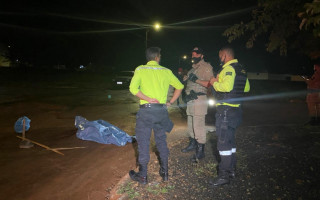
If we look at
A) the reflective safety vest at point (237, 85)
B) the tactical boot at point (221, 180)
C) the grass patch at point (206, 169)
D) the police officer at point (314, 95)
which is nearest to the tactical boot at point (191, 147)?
the grass patch at point (206, 169)

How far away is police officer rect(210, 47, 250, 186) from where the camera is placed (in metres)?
3.54

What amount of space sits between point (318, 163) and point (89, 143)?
480cm

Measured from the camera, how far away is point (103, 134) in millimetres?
6219

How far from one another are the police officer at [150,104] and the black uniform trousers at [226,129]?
75 cm

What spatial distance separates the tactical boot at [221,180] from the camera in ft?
11.8

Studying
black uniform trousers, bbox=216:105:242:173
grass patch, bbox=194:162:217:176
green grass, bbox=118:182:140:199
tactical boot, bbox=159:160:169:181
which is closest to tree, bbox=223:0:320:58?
black uniform trousers, bbox=216:105:242:173

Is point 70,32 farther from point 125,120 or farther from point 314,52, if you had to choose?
point 314,52

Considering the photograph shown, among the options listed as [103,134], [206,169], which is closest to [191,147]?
[206,169]

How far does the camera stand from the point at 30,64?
173 feet

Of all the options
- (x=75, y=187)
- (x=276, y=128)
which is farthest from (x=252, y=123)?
(x=75, y=187)

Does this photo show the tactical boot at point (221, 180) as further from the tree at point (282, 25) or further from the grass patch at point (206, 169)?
the tree at point (282, 25)

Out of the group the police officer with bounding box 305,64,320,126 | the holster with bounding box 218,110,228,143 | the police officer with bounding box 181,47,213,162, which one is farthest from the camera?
the police officer with bounding box 305,64,320,126

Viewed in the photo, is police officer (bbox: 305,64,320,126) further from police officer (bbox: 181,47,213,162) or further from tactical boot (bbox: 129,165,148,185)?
tactical boot (bbox: 129,165,148,185)

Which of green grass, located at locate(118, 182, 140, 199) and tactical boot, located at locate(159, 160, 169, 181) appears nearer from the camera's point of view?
green grass, located at locate(118, 182, 140, 199)
